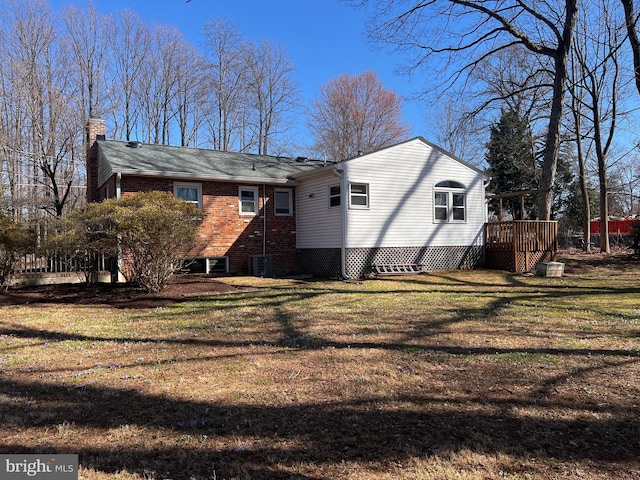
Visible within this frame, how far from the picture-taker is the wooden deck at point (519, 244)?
14953mm

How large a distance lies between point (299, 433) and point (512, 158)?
2619 cm

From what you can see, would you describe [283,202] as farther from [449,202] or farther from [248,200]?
[449,202]

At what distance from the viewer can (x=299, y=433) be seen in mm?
2996

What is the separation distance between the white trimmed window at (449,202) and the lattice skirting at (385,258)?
45.4 inches

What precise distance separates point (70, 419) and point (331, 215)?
A: 11.0m

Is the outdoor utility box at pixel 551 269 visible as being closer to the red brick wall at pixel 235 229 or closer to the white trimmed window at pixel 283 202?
the red brick wall at pixel 235 229

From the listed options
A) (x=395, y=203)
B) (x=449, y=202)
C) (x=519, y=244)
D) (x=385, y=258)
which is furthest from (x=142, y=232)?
(x=519, y=244)

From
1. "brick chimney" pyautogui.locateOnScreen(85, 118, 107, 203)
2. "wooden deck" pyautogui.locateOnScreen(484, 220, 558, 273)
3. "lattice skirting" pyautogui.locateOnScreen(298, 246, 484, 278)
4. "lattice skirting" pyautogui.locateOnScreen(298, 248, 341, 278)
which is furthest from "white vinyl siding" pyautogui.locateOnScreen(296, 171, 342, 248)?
"brick chimney" pyautogui.locateOnScreen(85, 118, 107, 203)

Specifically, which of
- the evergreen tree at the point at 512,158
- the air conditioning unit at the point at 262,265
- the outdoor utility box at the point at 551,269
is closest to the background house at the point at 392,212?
the air conditioning unit at the point at 262,265

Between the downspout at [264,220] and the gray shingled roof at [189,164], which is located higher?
the gray shingled roof at [189,164]

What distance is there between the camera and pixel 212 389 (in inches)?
153

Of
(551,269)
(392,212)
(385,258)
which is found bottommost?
(551,269)

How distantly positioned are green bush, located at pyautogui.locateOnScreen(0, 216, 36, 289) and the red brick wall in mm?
3530

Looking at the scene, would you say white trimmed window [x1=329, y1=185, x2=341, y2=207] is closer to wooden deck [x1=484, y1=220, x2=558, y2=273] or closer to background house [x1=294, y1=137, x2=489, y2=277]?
background house [x1=294, y1=137, x2=489, y2=277]
